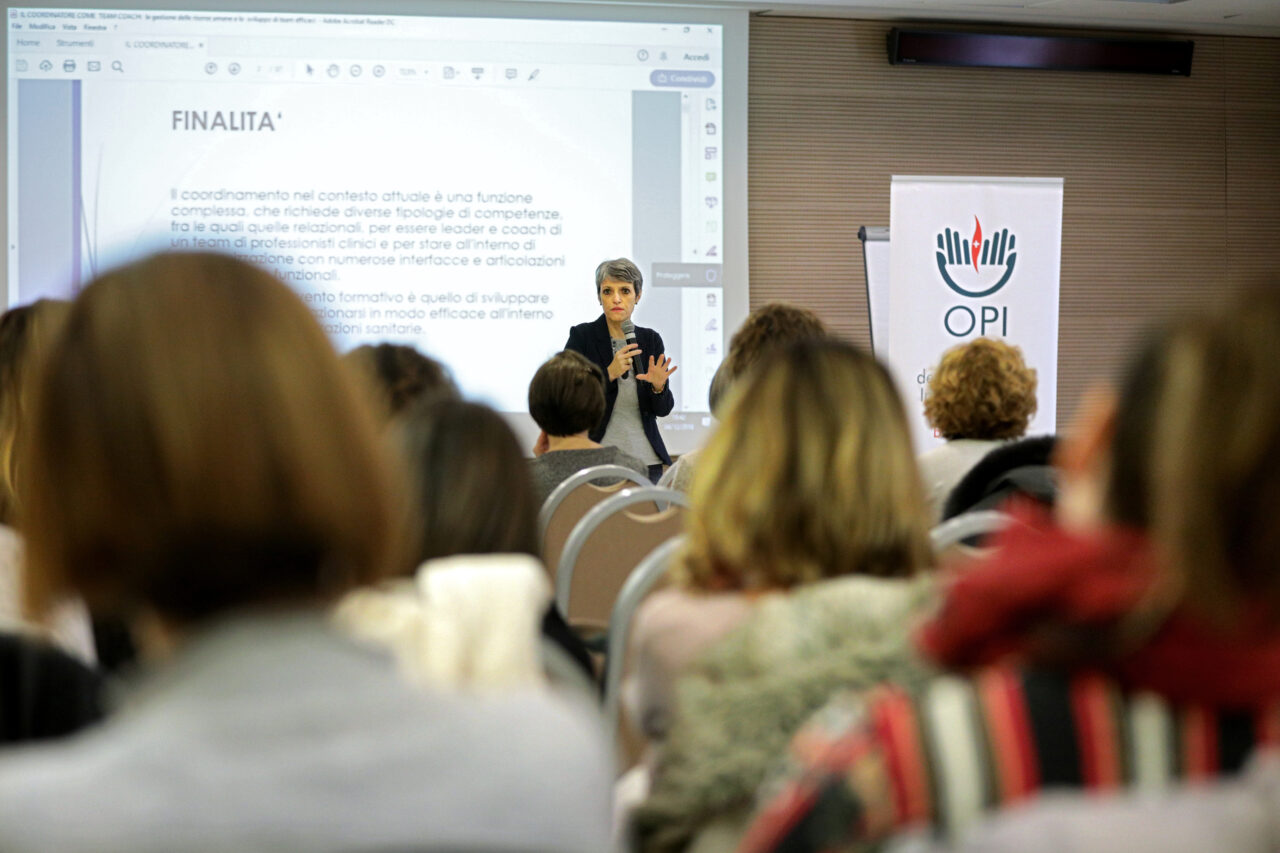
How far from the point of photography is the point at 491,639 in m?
0.81

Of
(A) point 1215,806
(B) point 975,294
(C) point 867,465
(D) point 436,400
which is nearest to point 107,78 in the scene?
(B) point 975,294

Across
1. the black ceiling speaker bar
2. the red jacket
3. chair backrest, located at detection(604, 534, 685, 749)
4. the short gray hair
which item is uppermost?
the black ceiling speaker bar

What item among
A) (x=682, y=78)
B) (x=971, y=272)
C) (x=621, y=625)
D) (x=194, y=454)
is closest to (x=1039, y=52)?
(x=971, y=272)

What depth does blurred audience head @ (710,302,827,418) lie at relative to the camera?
2.92 meters

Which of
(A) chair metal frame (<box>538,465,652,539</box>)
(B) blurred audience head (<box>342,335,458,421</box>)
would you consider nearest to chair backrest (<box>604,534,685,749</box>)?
Answer: (B) blurred audience head (<box>342,335,458,421</box>)

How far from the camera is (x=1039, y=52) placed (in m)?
6.21

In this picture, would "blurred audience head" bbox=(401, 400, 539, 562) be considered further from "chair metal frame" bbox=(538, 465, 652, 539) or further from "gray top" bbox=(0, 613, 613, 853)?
"chair metal frame" bbox=(538, 465, 652, 539)

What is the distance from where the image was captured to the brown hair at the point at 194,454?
2.26ft

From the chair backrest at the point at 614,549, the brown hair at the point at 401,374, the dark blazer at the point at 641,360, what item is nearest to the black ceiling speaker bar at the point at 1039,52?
the dark blazer at the point at 641,360

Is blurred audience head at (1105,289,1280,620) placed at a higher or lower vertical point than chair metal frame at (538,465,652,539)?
higher

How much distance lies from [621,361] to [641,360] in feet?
0.56

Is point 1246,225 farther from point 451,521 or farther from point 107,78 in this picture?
point 451,521

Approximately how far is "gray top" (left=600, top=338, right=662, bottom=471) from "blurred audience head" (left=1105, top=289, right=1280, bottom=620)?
4.68 meters

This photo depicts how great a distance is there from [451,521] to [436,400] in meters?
0.17
